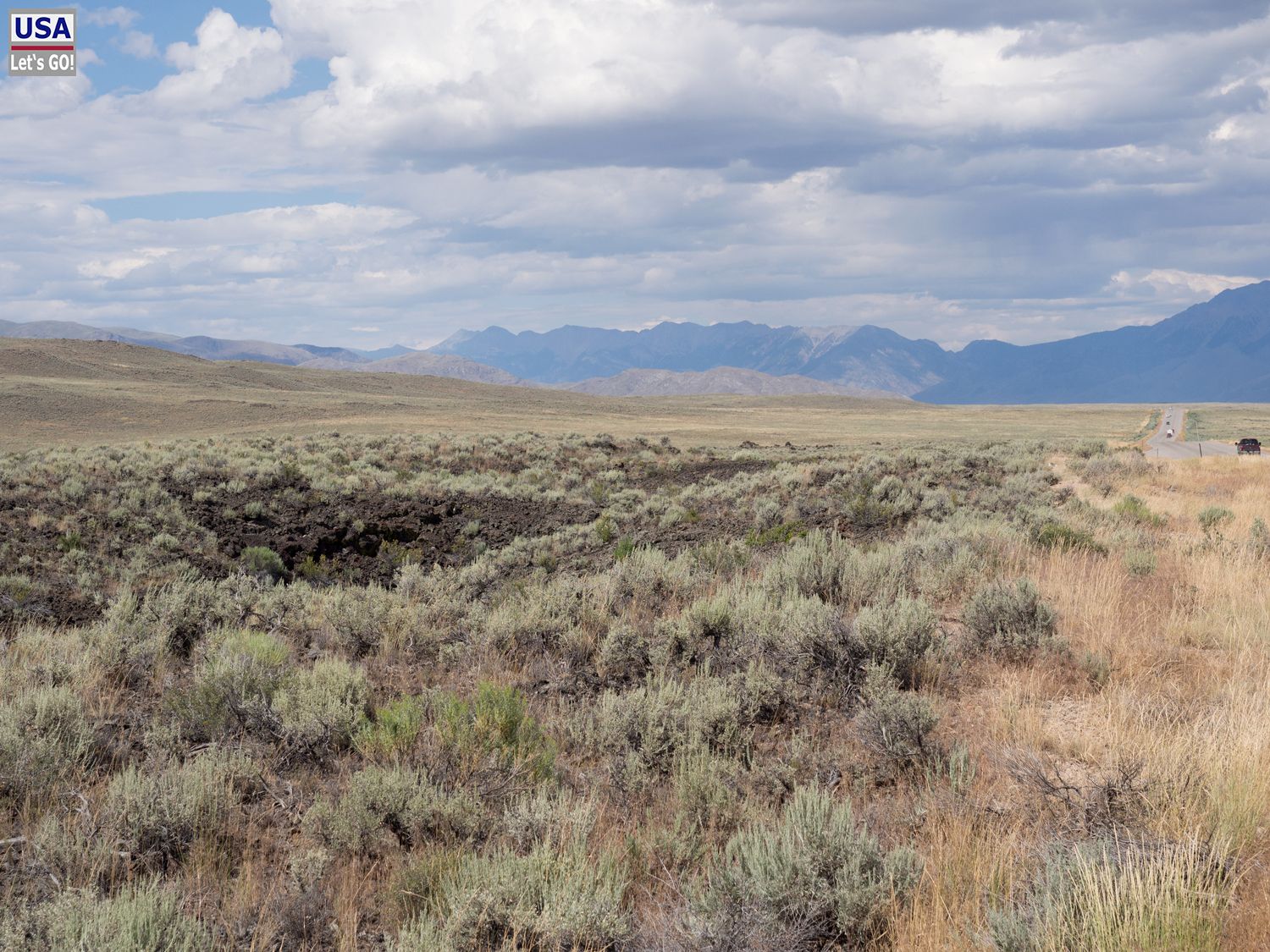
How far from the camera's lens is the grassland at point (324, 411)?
5806cm

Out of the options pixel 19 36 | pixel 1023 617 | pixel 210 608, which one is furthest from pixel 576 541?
pixel 19 36

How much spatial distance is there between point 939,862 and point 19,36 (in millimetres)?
33688

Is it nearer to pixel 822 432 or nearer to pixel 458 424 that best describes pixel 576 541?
pixel 458 424


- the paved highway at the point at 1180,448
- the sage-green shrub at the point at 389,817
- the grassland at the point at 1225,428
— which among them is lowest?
the sage-green shrub at the point at 389,817

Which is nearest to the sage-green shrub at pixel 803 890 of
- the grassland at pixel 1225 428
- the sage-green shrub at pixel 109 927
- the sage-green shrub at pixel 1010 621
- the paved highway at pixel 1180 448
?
the sage-green shrub at pixel 109 927

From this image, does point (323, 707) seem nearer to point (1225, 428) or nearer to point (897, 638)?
point (897, 638)

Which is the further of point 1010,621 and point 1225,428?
point 1225,428

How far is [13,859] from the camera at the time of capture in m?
4.07

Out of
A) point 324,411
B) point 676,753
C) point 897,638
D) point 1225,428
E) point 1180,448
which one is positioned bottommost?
point 676,753

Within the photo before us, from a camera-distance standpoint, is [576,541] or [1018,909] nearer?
[1018,909]

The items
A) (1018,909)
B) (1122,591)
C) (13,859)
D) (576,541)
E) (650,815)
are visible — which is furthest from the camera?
(576,541)

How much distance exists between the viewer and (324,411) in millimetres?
72062

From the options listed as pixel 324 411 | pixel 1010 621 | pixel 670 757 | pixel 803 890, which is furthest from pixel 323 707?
pixel 324 411

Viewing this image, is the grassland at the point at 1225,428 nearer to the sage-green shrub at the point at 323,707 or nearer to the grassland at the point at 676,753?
the grassland at the point at 676,753
